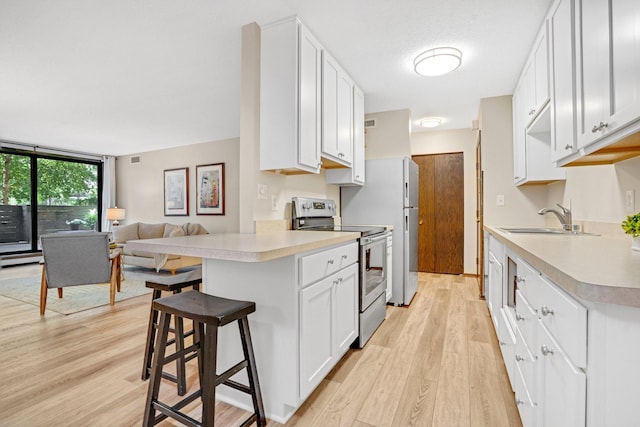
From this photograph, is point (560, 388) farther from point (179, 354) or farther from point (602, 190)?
point (602, 190)

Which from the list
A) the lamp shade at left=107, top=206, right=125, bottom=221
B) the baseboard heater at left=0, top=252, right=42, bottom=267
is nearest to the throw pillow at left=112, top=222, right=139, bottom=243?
the lamp shade at left=107, top=206, right=125, bottom=221

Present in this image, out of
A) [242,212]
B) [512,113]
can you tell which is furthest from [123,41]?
[512,113]

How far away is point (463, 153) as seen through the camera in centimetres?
497

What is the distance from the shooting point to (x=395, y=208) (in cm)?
346

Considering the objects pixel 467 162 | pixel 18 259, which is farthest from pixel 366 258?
pixel 18 259

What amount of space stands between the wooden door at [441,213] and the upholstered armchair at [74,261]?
443 cm

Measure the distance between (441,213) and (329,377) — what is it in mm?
3798

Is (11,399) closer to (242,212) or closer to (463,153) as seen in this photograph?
(242,212)

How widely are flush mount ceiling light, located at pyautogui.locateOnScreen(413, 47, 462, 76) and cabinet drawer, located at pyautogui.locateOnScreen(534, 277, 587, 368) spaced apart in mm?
2080

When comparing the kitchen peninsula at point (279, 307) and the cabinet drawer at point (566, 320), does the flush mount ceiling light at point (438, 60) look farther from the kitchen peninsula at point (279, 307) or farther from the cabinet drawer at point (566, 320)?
the cabinet drawer at point (566, 320)

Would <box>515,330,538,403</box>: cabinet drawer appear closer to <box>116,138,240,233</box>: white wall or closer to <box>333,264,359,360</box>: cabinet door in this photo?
<box>333,264,359,360</box>: cabinet door

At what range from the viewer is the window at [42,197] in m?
5.87

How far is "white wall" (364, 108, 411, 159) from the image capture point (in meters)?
3.89

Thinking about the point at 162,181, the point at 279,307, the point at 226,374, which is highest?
the point at 162,181
